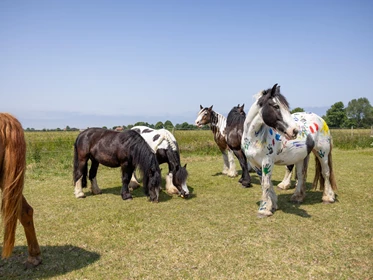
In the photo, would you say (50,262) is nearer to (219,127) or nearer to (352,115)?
(219,127)

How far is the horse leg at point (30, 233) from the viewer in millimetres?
3305

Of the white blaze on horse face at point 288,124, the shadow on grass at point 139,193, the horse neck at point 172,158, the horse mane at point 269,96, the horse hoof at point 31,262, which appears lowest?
the shadow on grass at point 139,193

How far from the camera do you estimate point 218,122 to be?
9.48m

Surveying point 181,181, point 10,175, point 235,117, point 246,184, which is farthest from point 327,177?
point 10,175

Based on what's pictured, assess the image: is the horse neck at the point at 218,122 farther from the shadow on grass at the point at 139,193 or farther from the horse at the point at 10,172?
the horse at the point at 10,172

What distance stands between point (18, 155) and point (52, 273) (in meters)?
1.51

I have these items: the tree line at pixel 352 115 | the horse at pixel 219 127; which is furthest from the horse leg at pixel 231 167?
the tree line at pixel 352 115

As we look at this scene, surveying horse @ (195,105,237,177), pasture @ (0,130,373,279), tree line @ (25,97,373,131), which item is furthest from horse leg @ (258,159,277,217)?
tree line @ (25,97,373,131)

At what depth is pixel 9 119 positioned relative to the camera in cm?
306

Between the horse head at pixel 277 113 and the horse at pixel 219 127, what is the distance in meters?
4.49

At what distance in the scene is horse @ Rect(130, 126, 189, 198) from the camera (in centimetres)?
670

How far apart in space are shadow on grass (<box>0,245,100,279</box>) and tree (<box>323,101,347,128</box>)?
235ft

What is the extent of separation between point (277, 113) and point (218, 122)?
15.8ft

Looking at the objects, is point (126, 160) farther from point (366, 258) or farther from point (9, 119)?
point (366, 258)
